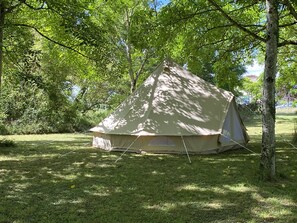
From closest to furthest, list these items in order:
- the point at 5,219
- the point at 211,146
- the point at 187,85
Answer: the point at 5,219 → the point at 211,146 → the point at 187,85

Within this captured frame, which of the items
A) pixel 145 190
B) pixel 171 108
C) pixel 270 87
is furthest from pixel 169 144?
pixel 270 87

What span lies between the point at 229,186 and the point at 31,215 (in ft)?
11.0

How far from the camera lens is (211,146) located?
32.6 feet

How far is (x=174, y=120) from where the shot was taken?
992 centimetres

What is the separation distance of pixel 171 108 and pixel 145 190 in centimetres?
484

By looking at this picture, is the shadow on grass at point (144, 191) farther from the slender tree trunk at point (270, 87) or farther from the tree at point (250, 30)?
the tree at point (250, 30)

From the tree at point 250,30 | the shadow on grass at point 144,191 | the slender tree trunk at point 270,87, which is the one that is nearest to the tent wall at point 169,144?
the shadow on grass at point 144,191

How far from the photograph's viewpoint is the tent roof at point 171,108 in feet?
32.2

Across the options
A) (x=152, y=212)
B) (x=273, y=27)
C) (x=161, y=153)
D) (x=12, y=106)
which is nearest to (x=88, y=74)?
(x=12, y=106)

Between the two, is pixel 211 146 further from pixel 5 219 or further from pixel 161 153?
pixel 5 219

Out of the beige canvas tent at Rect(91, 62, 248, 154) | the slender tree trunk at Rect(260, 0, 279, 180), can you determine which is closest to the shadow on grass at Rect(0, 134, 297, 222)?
the slender tree trunk at Rect(260, 0, 279, 180)

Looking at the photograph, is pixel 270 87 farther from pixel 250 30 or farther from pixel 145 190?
pixel 250 30

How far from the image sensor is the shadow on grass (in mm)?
4492

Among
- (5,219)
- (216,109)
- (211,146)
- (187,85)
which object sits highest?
(187,85)
